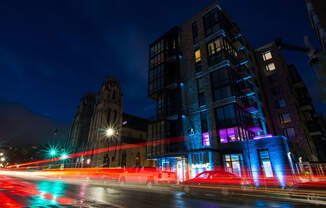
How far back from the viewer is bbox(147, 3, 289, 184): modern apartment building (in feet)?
71.2

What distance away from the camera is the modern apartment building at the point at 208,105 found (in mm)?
21708

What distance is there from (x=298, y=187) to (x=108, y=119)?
54.5 meters

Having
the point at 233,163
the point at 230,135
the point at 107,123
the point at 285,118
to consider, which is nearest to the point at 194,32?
the point at 230,135

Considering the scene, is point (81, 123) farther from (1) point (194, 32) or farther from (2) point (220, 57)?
(2) point (220, 57)

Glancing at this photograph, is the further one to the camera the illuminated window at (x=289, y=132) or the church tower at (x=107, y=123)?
the church tower at (x=107, y=123)

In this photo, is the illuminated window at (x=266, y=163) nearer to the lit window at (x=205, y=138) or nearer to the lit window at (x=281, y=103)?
the lit window at (x=205, y=138)

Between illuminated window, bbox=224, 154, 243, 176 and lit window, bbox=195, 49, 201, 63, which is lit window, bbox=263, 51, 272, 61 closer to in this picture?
lit window, bbox=195, 49, 201, 63

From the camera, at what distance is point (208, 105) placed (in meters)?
26.8

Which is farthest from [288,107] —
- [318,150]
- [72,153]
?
[72,153]

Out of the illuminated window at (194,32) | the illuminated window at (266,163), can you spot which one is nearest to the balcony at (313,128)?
the illuminated window at (266,163)

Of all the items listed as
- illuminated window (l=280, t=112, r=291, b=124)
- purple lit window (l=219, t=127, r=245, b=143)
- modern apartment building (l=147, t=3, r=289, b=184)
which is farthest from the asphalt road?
illuminated window (l=280, t=112, r=291, b=124)

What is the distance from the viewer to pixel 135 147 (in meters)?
56.9

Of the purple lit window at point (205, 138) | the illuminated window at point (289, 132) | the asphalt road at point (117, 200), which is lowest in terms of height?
the asphalt road at point (117, 200)

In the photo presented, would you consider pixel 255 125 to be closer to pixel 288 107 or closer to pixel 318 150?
pixel 288 107
